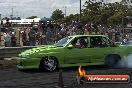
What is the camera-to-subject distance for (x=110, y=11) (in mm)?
59219

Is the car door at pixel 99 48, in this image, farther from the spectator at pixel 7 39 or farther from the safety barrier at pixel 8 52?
the spectator at pixel 7 39

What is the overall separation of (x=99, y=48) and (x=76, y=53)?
111 cm

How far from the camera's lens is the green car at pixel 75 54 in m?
15.0

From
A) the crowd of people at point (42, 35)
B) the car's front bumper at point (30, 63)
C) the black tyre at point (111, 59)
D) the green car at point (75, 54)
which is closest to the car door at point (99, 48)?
the green car at point (75, 54)

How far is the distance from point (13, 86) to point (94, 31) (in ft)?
60.6

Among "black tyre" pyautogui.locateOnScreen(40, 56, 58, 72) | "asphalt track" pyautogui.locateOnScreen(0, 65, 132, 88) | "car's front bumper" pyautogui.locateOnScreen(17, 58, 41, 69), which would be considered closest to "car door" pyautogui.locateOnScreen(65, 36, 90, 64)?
"asphalt track" pyautogui.locateOnScreen(0, 65, 132, 88)

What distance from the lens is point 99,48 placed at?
1602cm

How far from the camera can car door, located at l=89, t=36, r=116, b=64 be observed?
52.3 ft

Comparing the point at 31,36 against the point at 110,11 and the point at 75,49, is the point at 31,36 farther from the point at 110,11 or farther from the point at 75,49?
the point at 110,11

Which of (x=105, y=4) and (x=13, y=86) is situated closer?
(x=13, y=86)

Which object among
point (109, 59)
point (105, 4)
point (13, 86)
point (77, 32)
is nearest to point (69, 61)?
point (109, 59)

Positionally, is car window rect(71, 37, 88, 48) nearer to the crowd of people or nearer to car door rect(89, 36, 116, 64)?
car door rect(89, 36, 116, 64)

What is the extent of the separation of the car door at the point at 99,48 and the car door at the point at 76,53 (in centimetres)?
26

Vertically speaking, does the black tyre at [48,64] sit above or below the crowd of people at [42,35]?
below
